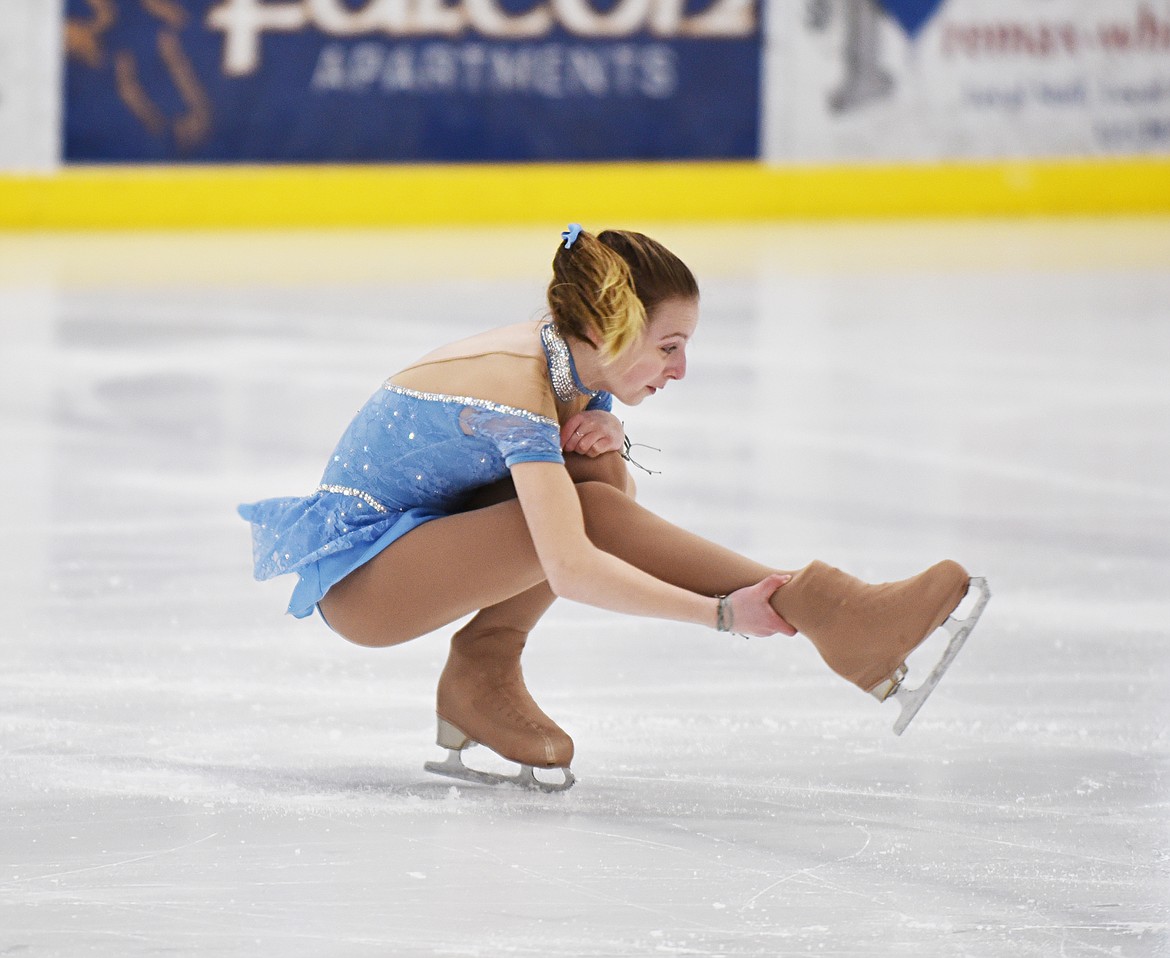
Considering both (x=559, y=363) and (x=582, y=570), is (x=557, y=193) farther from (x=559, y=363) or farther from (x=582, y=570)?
(x=582, y=570)

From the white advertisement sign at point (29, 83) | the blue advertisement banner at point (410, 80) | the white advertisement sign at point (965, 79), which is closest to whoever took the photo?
the white advertisement sign at point (29, 83)

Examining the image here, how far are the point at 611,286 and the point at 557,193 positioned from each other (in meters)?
8.76

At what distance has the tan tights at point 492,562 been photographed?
2.29 m

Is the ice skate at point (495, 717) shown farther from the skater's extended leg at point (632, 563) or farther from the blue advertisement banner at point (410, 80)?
the blue advertisement banner at point (410, 80)

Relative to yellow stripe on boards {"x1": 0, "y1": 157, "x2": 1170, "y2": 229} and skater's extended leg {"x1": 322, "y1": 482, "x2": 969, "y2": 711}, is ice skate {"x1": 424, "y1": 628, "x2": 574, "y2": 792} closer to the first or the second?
skater's extended leg {"x1": 322, "y1": 482, "x2": 969, "y2": 711}

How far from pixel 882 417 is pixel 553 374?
2.97 m

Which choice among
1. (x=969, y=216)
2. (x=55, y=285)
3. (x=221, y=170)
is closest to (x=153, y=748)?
(x=55, y=285)

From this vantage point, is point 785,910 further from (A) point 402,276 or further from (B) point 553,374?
(A) point 402,276

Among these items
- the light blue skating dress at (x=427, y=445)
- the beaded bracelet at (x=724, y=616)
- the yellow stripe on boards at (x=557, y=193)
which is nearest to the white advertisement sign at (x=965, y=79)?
the yellow stripe on boards at (x=557, y=193)

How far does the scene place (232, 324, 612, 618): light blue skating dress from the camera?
2.26 meters

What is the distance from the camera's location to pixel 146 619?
3.14 meters

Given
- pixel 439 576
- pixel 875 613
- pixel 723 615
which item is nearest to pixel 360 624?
pixel 439 576

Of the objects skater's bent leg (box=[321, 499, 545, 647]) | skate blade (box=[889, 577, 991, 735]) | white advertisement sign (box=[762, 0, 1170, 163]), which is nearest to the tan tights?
skater's bent leg (box=[321, 499, 545, 647])

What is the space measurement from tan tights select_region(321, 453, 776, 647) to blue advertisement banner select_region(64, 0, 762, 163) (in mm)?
8531
